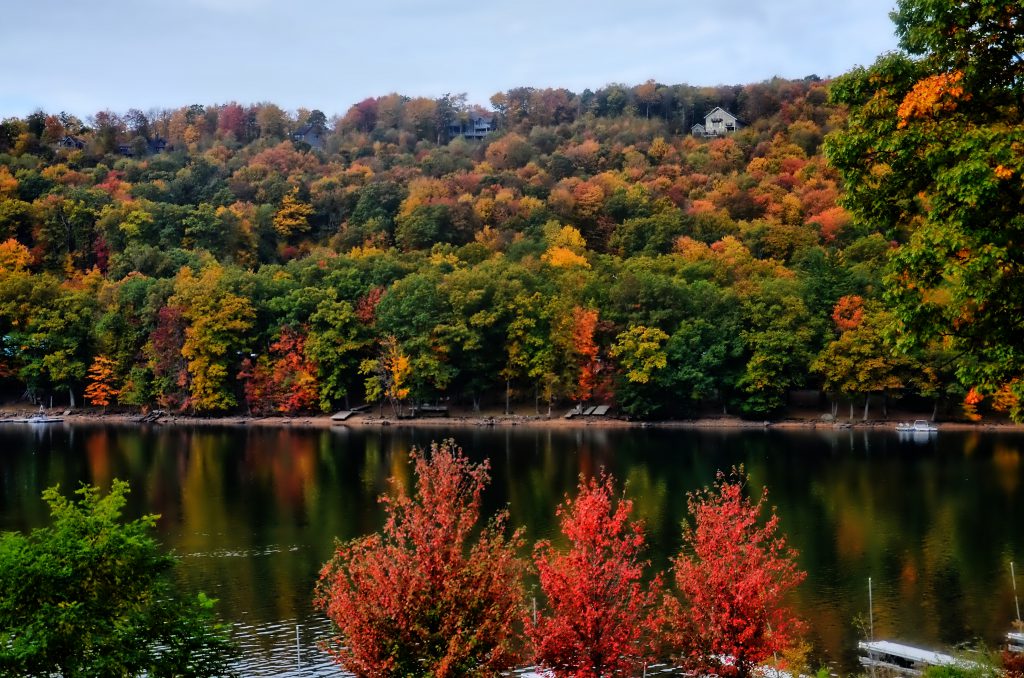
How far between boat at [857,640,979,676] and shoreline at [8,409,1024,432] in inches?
1845

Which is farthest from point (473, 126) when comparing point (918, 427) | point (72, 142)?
point (918, 427)

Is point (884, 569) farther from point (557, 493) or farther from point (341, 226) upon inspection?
point (341, 226)

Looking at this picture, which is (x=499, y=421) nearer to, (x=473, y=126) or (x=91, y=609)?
(x=91, y=609)

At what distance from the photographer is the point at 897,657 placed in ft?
80.0

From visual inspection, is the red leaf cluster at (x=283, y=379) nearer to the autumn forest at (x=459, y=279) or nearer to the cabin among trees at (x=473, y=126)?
the autumn forest at (x=459, y=279)

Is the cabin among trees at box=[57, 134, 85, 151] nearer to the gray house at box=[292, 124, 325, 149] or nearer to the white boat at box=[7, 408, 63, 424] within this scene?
the gray house at box=[292, 124, 325, 149]

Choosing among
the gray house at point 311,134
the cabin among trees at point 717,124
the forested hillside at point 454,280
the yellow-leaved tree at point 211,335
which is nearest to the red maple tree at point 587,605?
the forested hillside at point 454,280

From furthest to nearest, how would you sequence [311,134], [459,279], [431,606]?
[311,134] → [459,279] → [431,606]

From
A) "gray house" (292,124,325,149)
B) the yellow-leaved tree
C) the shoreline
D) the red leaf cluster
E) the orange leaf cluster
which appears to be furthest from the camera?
"gray house" (292,124,325,149)

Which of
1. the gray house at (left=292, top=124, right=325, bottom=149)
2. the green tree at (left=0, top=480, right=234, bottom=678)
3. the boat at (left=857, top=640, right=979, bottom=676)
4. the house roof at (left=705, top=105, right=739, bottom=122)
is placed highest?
the gray house at (left=292, top=124, right=325, bottom=149)

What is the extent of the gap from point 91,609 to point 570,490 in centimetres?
3178

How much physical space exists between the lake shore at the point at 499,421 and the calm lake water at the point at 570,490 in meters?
2.64

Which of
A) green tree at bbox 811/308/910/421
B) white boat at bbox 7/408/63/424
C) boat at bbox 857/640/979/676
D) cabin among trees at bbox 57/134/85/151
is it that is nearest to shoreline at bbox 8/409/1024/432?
white boat at bbox 7/408/63/424

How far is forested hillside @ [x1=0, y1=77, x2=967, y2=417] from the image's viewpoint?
243 feet
